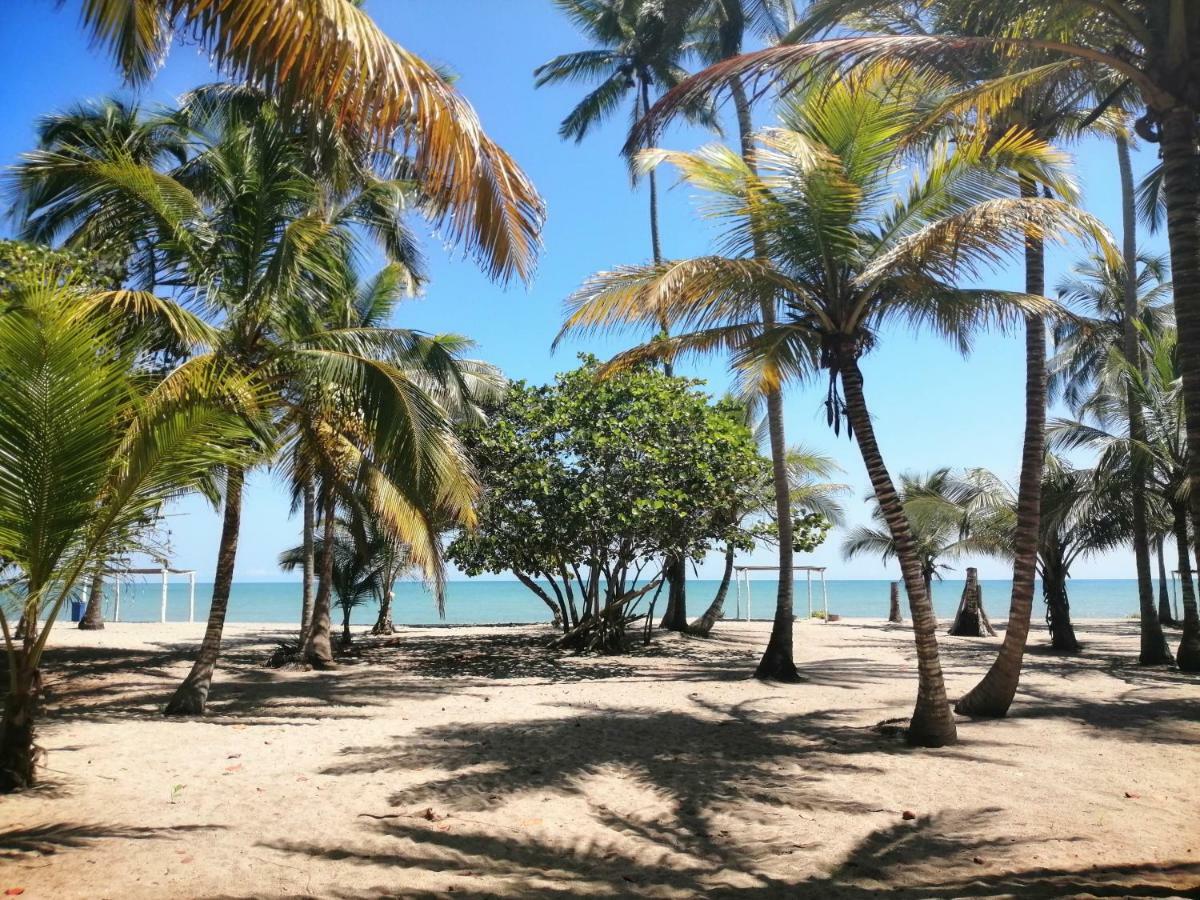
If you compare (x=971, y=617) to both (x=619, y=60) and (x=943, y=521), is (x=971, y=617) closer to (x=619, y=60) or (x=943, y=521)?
(x=943, y=521)

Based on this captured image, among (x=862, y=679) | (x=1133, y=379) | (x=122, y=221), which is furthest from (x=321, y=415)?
(x=1133, y=379)

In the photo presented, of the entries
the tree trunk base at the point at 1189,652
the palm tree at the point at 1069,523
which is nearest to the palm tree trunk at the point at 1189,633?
the tree trunk base at the point at 1189,652

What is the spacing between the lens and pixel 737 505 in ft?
54.4

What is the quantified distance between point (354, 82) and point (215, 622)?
802 cm

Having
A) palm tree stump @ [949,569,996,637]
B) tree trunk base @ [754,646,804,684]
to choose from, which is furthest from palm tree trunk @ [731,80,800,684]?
palm tree stump @ [949,569,996,637]

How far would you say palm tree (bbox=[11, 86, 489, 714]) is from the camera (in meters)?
9.07

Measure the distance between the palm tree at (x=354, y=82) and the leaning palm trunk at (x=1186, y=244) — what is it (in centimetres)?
448

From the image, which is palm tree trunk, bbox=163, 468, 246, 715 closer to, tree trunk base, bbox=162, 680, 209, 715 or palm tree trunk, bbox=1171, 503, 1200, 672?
tree trunk base, bbox=162, 680, 209, 715

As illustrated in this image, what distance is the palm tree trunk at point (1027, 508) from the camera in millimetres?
8828

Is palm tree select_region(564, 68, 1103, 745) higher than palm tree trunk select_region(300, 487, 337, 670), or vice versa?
palm tree select_region(564, 68, 1103, 745)

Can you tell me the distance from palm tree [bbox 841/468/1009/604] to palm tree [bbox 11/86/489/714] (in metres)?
7.68

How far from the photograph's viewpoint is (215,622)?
33.2 feet

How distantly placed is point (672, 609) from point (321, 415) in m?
14.1

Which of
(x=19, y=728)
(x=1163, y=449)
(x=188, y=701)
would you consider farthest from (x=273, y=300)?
(x=1163, y=449)
